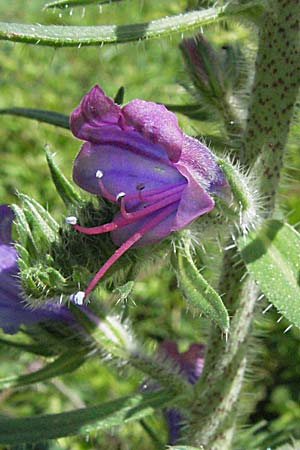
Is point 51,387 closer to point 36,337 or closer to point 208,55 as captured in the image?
point 36,337

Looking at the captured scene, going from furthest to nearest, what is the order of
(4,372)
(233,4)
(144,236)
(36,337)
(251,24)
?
(4,372) → (36,337) → (251,24) → (233,4) → (144,236)

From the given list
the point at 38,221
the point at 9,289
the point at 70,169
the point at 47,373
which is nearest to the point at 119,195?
the point at 38,221

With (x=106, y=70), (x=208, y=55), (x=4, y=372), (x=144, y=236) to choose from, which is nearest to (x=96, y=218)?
(x=144, y=236)

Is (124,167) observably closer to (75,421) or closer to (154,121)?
(154,121)

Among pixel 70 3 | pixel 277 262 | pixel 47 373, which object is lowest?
pixel 47 373

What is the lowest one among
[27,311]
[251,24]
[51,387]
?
[51,387]

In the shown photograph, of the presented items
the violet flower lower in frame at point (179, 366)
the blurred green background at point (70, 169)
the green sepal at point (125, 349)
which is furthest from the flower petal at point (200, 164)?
the blurred green background at point (70, 169)
